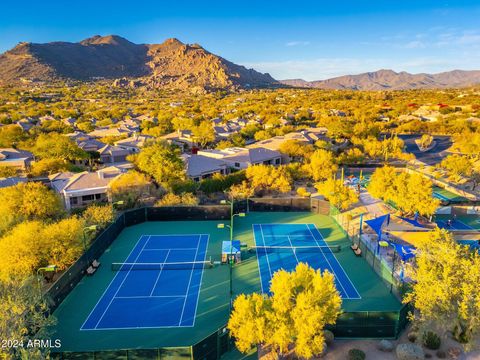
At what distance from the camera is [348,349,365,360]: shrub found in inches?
611

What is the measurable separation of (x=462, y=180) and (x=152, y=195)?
3890 centimetres

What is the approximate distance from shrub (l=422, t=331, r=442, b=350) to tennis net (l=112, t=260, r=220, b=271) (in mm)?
13232

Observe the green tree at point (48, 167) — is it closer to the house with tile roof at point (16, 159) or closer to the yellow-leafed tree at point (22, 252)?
the house with tile roof at point (16, 159)

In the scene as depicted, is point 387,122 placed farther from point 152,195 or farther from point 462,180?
point 152,195

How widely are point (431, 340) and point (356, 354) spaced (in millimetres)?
3663

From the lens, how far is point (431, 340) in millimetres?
16297

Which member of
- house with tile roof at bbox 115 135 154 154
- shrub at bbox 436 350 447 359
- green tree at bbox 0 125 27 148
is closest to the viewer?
shrub at bbox 436 350 447 359

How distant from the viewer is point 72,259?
22953 mm

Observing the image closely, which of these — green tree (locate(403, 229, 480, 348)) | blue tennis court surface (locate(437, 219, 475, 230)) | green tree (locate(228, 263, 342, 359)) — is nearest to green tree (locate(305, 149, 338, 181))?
blue tennis court surface (locate(437, 219, 475, 230))

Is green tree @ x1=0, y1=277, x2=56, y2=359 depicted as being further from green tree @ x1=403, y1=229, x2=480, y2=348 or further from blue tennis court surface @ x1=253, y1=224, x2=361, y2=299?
green tree @ x1=403, y1=229, x2=480, y2=348

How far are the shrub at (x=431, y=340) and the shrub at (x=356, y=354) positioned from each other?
3.13 metres

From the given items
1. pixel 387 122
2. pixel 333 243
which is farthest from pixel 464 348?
pixel 387 122

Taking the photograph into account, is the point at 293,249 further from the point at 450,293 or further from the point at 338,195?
the point at 450,293

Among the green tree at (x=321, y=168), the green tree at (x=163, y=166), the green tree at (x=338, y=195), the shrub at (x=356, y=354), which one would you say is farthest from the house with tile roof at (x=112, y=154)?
the shrub at (x=356, y=354)
